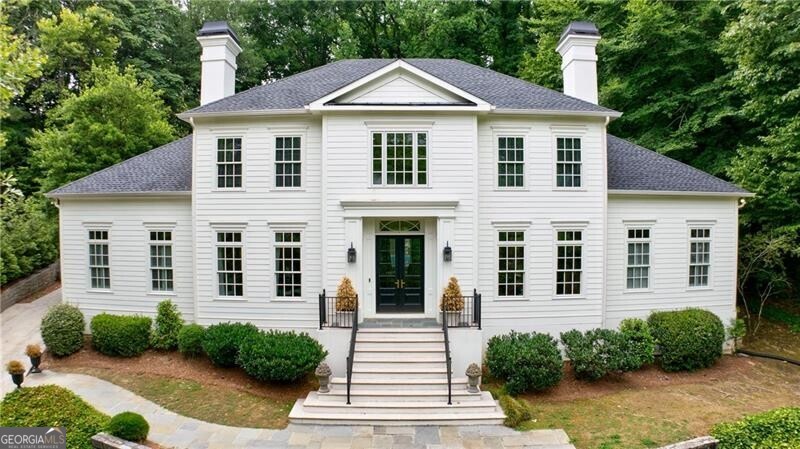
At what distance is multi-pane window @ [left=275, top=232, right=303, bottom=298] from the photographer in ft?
39.0

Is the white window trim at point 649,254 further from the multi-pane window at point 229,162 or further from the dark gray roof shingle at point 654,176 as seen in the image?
the multi-pane window at point 229,162

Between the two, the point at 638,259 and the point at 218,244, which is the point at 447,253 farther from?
the point at 218,244

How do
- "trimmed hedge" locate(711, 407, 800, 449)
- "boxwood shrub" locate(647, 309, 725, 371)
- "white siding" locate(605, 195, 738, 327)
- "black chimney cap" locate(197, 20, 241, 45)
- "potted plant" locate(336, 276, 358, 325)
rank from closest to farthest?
1. "trimmed hedge" locate(711, 407, 800, 449)
2. "potted plant" locate(336, 276, 358, 325)
3. "boxwood shrub" locate(647, 309, 725, 371)
4. "white siding" locate(605, 195, 738, 327)
5. "black chimney cap" locate(197, 20, 241, 45)

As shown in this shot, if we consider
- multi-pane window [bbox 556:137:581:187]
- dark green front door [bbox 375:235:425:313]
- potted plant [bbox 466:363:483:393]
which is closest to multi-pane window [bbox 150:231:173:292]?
dark green front door [bbox 375:235:425:313]

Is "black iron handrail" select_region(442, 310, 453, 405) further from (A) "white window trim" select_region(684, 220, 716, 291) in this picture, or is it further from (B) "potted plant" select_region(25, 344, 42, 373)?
(B) "potted plant" select_region(25, 344, 42, 373)

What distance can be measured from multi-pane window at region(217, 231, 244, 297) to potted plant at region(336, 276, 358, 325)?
131 inches

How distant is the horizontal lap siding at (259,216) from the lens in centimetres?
1177

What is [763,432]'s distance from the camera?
7.00 meters

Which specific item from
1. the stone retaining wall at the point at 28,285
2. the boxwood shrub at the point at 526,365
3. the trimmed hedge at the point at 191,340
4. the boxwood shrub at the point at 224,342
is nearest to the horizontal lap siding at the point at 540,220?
the boxwood shrub at the point at 526,365

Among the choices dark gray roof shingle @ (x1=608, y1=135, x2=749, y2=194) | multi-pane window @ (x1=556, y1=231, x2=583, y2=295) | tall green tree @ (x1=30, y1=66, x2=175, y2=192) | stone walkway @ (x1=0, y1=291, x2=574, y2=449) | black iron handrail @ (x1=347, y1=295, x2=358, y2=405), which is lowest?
stone walkway @ (x1=0, y1=291, x2=574, y2=449)

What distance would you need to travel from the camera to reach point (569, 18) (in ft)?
68.2

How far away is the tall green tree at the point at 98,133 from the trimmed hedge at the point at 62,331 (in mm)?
7229

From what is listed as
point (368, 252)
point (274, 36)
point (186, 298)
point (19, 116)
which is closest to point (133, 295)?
point (186, 298)

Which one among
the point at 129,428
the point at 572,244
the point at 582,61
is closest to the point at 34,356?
the point at 129,428
